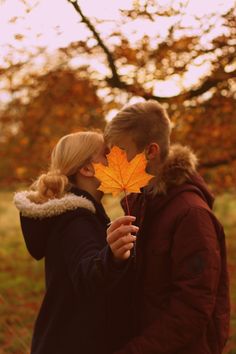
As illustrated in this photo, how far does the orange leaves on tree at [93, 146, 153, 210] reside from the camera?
1794 mm

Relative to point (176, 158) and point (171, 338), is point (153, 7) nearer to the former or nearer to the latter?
point (176, 158)

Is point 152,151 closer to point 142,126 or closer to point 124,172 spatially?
point 142,126

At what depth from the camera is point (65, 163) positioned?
2.39 m

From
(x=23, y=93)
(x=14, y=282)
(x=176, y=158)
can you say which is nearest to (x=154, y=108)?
(x=176, y=158)

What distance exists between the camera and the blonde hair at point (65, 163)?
7.63 ft

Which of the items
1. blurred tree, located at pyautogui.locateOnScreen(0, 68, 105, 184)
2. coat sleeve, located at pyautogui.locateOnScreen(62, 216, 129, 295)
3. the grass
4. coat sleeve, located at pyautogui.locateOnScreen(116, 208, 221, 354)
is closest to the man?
coat sleeve, located at pyautogui.locateOnScreen(116, 208, 221, 354)

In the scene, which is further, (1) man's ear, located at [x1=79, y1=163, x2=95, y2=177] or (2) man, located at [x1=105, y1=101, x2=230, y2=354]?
(1) man's ear, located at [x1=79, y1=163, x2=95, y2=177]

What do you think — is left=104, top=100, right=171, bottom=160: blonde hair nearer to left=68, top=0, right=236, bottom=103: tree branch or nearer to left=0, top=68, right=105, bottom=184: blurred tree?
left=68, top=0, right=236, bottom=103: tree branch

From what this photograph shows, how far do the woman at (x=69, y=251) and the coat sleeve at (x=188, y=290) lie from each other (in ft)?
0.51

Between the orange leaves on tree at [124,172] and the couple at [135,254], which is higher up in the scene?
the orange leaves on tree at [124,172]

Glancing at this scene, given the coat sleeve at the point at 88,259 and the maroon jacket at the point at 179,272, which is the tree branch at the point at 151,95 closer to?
the maroon jacket at the point at 179,272

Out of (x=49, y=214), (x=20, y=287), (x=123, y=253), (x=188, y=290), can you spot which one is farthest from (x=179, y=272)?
(x=20, y=287)

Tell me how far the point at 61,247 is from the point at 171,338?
1.91 ft

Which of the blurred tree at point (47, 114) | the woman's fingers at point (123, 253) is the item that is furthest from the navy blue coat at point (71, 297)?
the blurred tree at point (47, 114)
